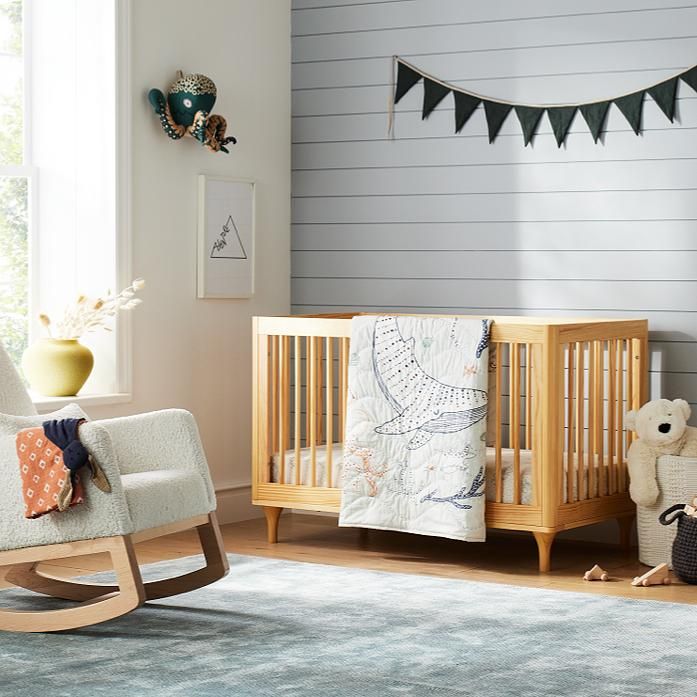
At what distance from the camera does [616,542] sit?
4.52 metres

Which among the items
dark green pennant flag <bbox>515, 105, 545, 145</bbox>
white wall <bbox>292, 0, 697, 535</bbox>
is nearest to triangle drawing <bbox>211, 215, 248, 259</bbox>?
white wall <bbox>292, 0, 697, 535</bbox>

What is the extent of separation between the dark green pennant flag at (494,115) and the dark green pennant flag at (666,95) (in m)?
0.53

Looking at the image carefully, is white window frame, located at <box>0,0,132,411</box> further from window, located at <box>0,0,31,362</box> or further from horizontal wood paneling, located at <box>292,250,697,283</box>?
horizontal wood paneling, located at <box>292,250,697,283</box>

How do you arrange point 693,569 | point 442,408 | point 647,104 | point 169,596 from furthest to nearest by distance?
point 647,104 → point 442,408 → point 693,569 → point 169,596

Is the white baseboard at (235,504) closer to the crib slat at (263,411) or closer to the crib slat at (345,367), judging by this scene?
the crib slat at (263,411)

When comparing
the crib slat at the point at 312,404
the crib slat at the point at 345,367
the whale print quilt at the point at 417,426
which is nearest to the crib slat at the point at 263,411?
the crib slat at the point at 312,404

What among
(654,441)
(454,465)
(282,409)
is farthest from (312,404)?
(654,441)

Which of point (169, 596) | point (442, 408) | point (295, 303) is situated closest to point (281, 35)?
point (295, 303)

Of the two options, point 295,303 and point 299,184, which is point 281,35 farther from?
point 295,303

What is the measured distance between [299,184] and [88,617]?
2.48 m

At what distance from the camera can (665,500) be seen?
158 inches

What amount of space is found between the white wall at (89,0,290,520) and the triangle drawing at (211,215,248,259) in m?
0.10

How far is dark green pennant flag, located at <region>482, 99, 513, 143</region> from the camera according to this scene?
15.2 feet

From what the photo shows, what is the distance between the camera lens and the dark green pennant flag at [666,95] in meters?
4.31
